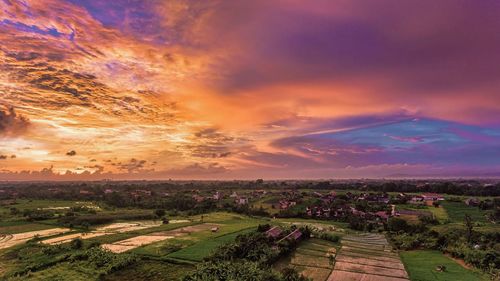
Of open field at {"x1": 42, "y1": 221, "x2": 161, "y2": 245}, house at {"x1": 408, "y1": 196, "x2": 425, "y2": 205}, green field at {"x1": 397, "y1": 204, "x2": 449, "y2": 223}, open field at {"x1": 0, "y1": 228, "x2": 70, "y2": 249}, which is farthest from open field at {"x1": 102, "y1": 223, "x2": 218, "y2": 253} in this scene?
house at {"x1": 408, "y1": 196, "x2": 425, "y2": 205}

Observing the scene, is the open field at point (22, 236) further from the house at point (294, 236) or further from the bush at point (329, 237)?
the bush at point (329, 237)

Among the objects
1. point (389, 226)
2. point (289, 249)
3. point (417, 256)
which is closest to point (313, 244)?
point (289, 249)

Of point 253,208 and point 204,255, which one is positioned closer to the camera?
point 204,255

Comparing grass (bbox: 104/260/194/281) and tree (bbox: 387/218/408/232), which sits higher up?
tree (bbox: 387/218/408/232)

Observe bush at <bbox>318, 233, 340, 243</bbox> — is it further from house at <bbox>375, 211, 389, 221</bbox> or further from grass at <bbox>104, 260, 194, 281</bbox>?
grass at <bbox>104, 260, 194, 281</bbox>

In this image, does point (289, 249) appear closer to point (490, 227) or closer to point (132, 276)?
point (132, 276)

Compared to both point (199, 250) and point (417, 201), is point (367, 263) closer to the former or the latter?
point (199, 250)
